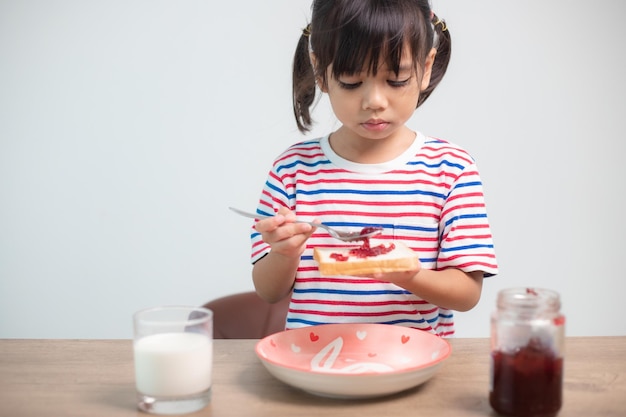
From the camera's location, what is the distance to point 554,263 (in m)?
2.94

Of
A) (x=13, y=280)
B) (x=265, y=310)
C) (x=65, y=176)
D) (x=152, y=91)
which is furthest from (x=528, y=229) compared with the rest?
(x=13, y=280)

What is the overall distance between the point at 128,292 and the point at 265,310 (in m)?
0.94

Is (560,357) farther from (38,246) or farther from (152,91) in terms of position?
(38,246)

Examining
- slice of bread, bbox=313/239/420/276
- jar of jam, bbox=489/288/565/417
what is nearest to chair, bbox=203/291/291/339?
slice of bread, bbox=313/239/420/276

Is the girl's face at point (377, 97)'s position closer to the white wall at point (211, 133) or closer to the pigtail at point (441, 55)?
the pigtail at point (441, 55)

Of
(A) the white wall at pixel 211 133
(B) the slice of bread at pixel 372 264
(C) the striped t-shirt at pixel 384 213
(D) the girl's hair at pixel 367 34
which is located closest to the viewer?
(B) the slice of bread at pixel 372 264

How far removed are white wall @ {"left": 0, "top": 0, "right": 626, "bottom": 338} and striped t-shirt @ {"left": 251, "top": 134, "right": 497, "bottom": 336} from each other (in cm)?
126

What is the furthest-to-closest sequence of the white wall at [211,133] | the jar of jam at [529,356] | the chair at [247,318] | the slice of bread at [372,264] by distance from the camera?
the white wall at [211,133] < the chair at [247,318] < the slice of bread at [372,264] < the jar of jam at [529,356]

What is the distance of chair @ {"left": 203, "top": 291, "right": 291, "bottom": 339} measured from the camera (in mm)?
2148

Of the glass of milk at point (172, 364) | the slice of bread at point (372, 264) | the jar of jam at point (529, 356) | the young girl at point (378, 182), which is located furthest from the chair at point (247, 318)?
the jar of jam at point (529, 356)

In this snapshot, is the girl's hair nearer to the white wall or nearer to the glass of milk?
the glass of milk

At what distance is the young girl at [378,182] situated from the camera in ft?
4.58

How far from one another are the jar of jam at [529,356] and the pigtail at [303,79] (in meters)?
0.80

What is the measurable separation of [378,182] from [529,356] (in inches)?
25.2
